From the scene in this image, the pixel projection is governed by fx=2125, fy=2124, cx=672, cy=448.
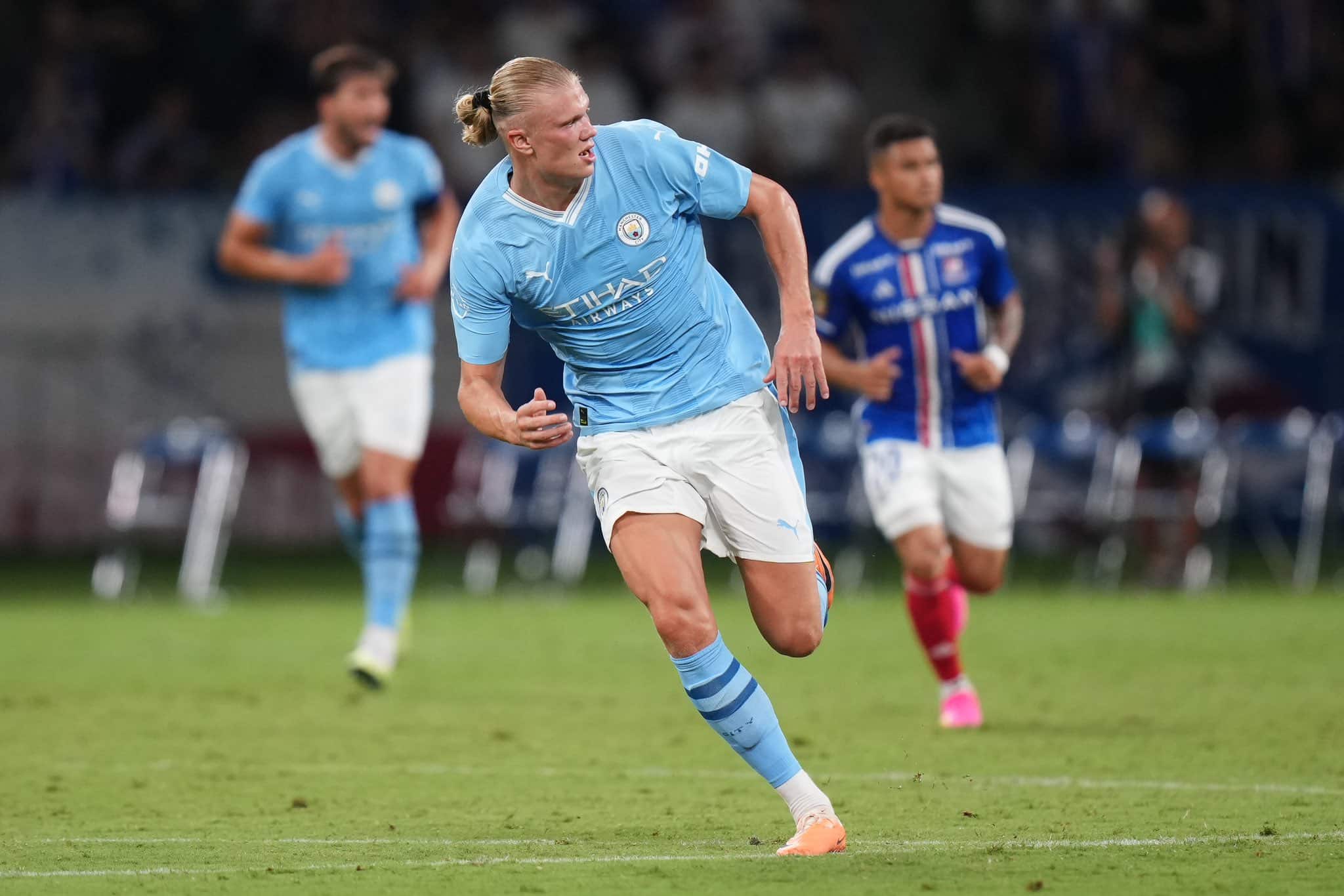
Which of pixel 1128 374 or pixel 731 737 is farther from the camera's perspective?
pixel 1128 374

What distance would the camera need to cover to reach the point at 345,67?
11.1 m

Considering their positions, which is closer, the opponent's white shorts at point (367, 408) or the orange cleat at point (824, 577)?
the orange cleat at point (824, 577)

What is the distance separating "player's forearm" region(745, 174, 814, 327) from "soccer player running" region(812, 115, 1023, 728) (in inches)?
116

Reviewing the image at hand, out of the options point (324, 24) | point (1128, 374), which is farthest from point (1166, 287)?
point (324, 24)

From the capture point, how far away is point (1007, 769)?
26.3ft

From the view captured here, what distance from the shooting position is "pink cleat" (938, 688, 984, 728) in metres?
9.41

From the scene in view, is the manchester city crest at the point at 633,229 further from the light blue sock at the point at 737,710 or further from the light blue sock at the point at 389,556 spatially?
the light blue sock at the point at 389,556

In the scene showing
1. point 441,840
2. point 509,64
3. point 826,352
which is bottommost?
point 441,840

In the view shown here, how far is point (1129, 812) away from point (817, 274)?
373cm

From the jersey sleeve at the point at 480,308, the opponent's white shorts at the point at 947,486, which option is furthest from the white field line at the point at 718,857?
the opponent's white shorts at the point at 947,486

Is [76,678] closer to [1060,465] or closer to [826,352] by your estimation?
[826,352]

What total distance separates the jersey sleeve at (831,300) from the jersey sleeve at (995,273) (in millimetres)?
631

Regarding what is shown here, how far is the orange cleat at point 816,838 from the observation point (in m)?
6.11

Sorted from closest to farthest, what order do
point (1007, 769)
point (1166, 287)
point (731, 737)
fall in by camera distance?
point (731, 737)
point (1007, 769)
point (1166, 287)
